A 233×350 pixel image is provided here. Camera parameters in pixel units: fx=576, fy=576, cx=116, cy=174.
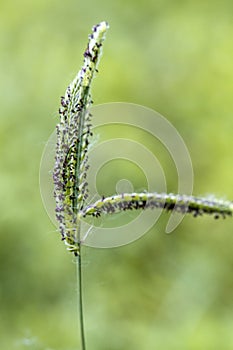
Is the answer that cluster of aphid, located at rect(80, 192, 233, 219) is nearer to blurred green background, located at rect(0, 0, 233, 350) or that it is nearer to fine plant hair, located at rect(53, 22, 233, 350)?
fine plant hair, located at rect(53, 22, 233, 350)

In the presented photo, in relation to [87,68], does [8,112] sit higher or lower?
higher

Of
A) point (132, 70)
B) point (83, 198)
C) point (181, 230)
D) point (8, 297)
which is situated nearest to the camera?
point (83, 198)

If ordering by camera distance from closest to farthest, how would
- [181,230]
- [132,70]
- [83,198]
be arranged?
[83,198], [181,230], [132,70]

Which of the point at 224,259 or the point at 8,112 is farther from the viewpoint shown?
the point at 8,112

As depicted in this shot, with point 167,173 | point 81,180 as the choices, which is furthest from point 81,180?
point 167,173

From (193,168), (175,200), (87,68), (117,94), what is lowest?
(175,200)

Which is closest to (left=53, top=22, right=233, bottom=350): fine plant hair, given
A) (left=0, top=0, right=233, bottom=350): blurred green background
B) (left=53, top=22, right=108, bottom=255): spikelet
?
(left=53, top=22, right=108, bottom=255): spikelet

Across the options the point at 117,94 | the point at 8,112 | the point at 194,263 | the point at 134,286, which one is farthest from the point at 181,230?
the point at 8,112

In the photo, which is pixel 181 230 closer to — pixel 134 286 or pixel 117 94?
pixel 134 286

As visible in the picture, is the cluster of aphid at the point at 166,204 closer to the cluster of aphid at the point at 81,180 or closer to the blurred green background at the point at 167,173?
the cluster of aphid at the point at 81,180
